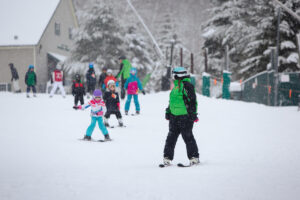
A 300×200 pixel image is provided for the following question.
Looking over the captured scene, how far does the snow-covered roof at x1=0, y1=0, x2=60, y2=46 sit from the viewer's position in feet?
93.7

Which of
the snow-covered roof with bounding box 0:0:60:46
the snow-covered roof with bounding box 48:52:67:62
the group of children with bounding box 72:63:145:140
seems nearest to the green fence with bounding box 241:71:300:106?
the group of children with bounding box 72:63:145:140

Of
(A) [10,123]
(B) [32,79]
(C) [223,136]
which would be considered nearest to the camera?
(C) [223,136]

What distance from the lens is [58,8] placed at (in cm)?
3266

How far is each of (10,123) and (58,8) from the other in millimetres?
25053

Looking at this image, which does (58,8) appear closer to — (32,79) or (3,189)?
(32,79)

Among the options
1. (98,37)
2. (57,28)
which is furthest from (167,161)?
(57,28)

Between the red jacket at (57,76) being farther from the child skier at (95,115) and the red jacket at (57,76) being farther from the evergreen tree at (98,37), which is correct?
the evergreen tree at (98,37)

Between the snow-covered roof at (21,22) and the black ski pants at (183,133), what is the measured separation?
84.2 ft

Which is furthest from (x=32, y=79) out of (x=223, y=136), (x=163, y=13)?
(x=163, y=13)

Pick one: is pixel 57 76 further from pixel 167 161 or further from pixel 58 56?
pixel 58 56

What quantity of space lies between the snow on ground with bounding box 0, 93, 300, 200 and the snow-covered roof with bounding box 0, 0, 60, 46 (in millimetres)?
19455

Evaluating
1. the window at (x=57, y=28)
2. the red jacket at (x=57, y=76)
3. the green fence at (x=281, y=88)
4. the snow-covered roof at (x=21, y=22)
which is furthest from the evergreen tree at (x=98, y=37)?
the green fence at (x=281, y=88)

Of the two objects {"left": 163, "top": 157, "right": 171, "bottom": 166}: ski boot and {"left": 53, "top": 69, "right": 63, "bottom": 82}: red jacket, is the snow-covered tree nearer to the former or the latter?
{"left": 53, "top": 69, "right": 63, "bottom": 82}: red jacket

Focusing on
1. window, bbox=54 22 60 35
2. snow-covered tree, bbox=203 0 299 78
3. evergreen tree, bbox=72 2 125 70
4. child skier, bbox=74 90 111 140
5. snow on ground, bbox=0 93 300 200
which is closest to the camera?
snow on ground, bbox=0 93 300 200
